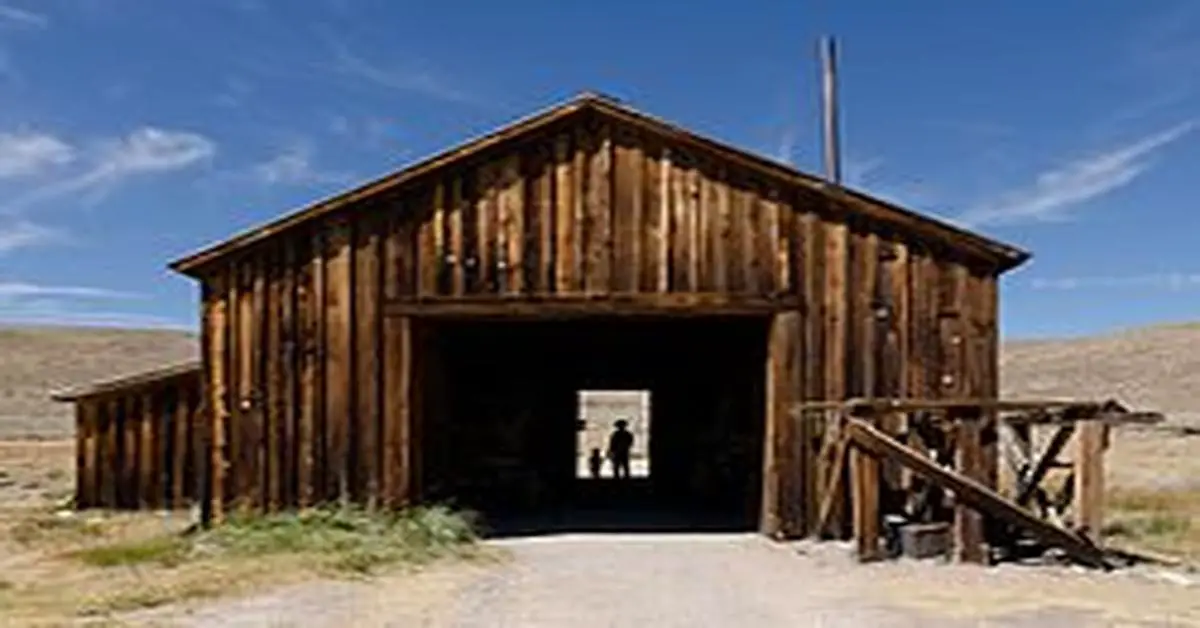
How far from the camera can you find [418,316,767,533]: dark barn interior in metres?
21.8

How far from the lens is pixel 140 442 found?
2412cm

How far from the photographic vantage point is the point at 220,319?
18406mm

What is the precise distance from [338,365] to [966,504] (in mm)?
7618

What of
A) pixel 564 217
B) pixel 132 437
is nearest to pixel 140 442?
pixel 132 437

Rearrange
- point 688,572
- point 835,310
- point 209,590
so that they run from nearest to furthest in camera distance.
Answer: point 209,590 < point 688,572 < point 835,310

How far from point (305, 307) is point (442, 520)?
10.4 feet

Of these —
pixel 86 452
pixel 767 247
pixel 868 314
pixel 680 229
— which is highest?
pixel 680 229

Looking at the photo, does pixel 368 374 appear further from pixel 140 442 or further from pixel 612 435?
pixel 612 435

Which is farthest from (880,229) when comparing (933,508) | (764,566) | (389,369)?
(389,369)

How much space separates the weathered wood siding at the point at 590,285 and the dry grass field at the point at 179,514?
203 cm

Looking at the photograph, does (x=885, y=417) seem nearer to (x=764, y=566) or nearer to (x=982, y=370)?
(x=982, y=370)

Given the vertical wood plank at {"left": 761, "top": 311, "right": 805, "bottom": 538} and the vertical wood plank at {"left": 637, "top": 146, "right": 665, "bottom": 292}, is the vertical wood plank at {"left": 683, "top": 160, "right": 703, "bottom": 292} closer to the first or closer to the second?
the vertical wood plank at {"left": 637, "top": 146, "right": 665, "bottom": 292}

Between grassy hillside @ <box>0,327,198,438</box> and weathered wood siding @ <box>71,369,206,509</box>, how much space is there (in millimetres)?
25063

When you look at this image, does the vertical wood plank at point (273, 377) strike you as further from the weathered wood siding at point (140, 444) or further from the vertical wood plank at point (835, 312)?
the vertical wood plank at point (835, 312)
